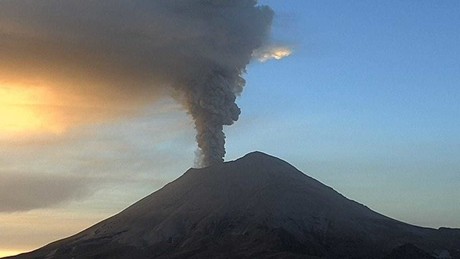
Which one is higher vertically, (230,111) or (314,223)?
(230,111)

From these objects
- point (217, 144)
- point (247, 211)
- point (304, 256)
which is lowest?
point (304, 256)

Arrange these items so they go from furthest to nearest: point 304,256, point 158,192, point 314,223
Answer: point 158,192 → point 314,223 → point 304,256

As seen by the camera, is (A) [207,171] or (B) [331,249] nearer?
(B) [331,249]

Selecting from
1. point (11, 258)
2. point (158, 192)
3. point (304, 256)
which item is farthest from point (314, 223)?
point (11, 258)

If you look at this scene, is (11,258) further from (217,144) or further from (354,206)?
(354,206)

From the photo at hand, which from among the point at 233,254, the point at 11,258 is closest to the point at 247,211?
the point at 233,254

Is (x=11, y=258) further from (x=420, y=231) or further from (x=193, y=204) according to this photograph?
(x=420, y=231)

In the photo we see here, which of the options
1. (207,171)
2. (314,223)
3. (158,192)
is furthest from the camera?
(158,192)
